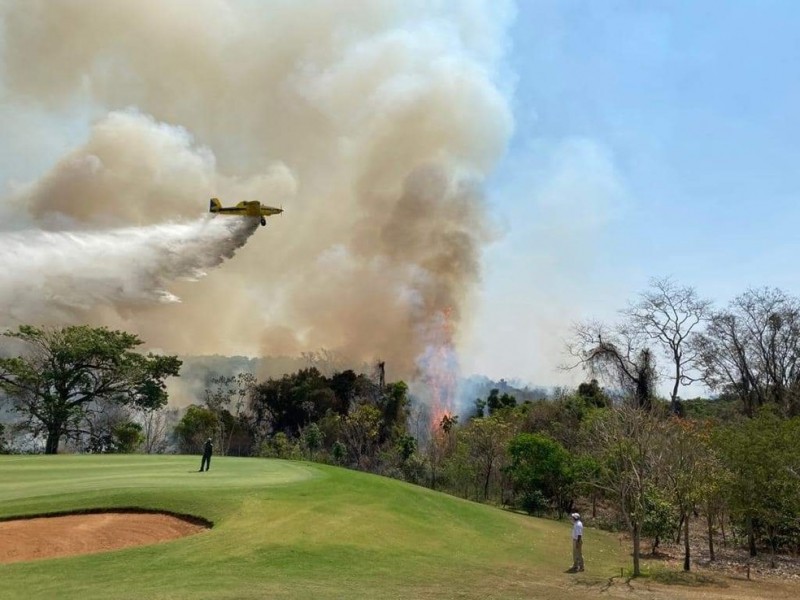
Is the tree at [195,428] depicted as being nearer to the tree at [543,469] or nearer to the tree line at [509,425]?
the tree line at [509,425]

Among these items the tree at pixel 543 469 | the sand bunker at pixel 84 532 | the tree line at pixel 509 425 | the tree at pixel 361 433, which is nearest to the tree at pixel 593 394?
the tree line at pixel 509 425

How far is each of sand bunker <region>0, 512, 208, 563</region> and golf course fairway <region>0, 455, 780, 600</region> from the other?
0.84 meters

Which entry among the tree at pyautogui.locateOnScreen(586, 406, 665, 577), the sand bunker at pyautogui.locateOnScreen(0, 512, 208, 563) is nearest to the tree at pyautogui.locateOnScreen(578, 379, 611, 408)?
the tree at pyautogui.locateOnScreen(586, 406, 665, 577)

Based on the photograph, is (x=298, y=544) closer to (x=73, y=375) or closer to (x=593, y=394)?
(x=73, y=375)

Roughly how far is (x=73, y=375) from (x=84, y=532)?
53.7 meters

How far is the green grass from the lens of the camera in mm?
16188

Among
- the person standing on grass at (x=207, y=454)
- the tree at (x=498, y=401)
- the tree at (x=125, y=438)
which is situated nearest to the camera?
the person standing on grass at (x=207, y=454)

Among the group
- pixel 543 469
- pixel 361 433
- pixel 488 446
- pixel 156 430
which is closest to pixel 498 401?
pixel 361 433

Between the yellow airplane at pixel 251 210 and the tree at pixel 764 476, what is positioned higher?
the yellow airplane at pixel 251 210

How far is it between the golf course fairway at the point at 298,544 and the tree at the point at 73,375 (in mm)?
31008

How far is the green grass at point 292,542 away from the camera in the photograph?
1619 cm

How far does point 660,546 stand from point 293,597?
29.9 m

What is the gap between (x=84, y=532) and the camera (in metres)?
21.6

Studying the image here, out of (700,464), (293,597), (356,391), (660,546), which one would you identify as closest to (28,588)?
(293,597)
